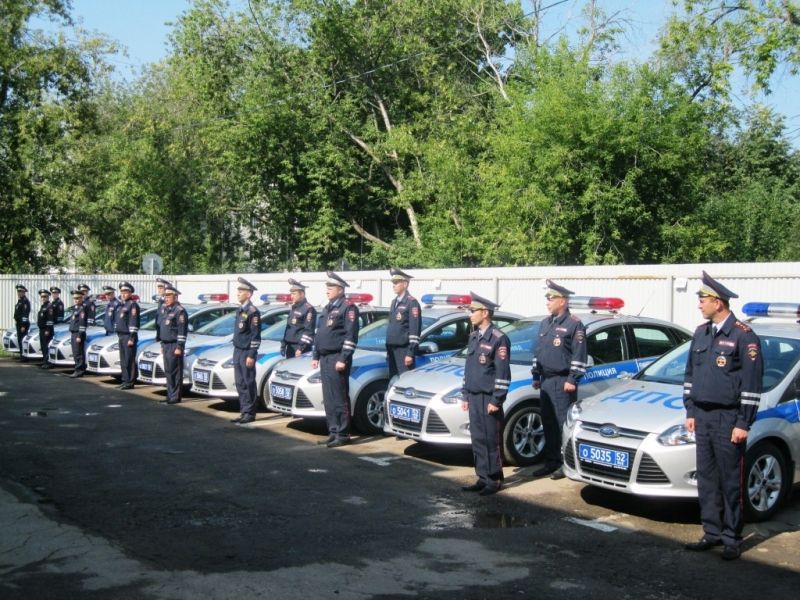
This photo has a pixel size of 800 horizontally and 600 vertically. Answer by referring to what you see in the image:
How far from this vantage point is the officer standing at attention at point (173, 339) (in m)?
14.0

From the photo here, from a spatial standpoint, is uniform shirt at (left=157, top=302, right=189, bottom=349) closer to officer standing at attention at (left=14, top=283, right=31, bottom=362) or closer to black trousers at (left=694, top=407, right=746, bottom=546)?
black trousers at (left=694, top=407, right=746, bottom=546)

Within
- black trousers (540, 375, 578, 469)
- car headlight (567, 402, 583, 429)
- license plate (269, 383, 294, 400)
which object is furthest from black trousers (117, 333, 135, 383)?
car headlight (567, 402, 583, 429)

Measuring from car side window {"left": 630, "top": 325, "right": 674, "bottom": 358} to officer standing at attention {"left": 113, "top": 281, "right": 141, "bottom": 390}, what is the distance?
9045mm

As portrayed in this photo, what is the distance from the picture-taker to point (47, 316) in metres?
20.5

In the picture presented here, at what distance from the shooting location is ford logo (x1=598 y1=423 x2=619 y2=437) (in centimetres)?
734

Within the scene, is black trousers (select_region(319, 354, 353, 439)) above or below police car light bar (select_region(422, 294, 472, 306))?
below

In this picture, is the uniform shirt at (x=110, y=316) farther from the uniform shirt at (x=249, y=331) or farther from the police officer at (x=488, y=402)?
the police officer at (x=488, y=402)

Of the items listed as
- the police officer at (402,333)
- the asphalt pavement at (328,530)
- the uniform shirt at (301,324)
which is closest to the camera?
the asphalt pavement at (328,530)

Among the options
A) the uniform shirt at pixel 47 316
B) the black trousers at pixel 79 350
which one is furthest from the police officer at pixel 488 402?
the uniform shirt at pixel 47 316

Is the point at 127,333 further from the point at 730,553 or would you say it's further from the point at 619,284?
the point at 730,553

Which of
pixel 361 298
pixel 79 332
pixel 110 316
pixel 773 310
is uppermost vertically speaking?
pixel 773 310

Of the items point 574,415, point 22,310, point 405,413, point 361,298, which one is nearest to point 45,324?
point 22,310

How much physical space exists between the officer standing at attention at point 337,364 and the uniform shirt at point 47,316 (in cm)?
1182

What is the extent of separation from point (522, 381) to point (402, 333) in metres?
2.35
